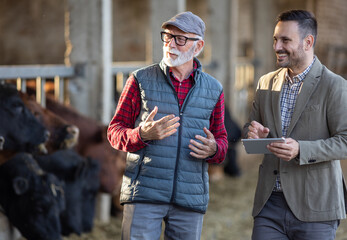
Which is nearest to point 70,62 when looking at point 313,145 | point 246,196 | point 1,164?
point 1,164

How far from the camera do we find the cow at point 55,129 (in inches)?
180

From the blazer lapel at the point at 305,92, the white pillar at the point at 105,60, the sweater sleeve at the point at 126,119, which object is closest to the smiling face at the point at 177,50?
the sweater sleeve at the point at 126,119

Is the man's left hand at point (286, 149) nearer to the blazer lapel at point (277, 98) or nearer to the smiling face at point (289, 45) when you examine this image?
the blazer lapel at point (277, 98)

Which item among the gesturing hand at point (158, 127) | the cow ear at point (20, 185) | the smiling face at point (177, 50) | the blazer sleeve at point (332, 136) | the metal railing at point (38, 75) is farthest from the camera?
the metal railing at point (38, 75)

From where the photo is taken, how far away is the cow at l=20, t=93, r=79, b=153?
4582mm

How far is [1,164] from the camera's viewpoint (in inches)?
173

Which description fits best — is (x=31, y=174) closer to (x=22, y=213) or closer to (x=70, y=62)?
(x=22, y=213)

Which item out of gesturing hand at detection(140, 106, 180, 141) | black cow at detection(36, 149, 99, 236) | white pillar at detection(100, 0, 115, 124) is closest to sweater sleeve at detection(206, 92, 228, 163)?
gesturing hand at detection(140, 106, 180, 141)

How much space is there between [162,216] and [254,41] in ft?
27.1

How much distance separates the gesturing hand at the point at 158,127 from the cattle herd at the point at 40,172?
1921 mm

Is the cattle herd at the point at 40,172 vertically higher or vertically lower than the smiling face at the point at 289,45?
lower

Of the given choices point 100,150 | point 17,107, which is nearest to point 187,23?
point 17,107

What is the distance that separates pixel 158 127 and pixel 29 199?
214cm

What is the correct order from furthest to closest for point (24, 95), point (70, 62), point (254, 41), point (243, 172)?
point (254, 41) < point (243, 172) < point (70, 62) < point (24, 95)
